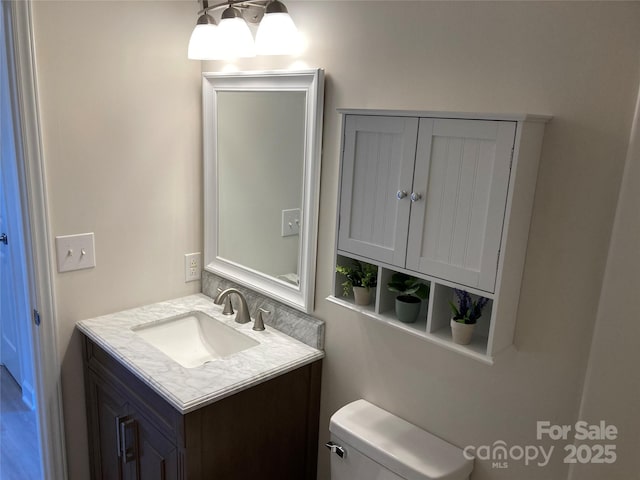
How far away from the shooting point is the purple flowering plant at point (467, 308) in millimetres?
1263

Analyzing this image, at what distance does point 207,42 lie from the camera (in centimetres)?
172

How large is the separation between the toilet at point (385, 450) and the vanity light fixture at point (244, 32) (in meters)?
1.17

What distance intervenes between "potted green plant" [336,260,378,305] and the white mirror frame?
0.76ft

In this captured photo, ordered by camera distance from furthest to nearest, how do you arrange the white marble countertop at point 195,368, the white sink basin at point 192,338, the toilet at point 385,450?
the white sink basin at point 192,338
the white marble countertop at point 195,368
the toilet at point 385,450

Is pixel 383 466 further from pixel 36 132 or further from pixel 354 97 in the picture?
pixel 36 132

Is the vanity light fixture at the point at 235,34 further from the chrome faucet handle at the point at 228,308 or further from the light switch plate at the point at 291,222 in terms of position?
the chrome faucet handle at the point at 228,308

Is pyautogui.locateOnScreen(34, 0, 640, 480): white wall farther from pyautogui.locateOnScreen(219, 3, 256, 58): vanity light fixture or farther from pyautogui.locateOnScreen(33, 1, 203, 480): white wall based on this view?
pyautogui.locateOnScreen(219, 3, 256, 58): vanity light fixture

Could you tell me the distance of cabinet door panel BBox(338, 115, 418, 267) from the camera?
1.29 meters

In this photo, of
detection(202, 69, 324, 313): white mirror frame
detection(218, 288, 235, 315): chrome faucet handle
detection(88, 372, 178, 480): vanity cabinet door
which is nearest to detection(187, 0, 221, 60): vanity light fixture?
detection(202, 69, 324, 313): white mirror frame

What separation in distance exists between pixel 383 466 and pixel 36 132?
1488 millimetres

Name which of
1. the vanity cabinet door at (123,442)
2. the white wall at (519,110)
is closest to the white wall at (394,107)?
the white wall at (519,110)

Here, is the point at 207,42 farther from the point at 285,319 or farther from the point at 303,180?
the point at 285,319

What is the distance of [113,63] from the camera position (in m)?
1.80

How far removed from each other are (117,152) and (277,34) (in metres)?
0.74
